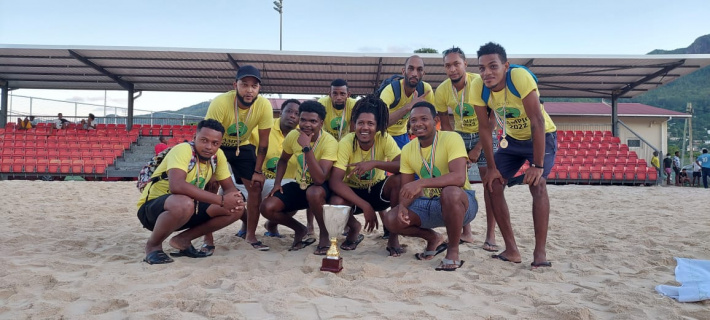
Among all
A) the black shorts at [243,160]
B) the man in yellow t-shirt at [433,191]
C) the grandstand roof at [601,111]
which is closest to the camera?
the man in yellow t-shirt at [433,191]

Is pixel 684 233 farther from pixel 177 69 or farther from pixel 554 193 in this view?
pixel 177 69

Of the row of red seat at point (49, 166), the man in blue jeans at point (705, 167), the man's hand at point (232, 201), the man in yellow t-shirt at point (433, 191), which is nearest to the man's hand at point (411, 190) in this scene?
the man in yellow t-shirt at point (433, 191)

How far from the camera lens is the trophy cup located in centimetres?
329

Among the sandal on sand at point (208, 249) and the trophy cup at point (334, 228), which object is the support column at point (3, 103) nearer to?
the sandal on sand at point (208, 249)

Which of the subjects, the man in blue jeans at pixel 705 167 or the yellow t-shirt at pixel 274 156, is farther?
the man in blue jeans at pixel 705 167

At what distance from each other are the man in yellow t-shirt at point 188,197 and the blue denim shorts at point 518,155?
2332 millimetres

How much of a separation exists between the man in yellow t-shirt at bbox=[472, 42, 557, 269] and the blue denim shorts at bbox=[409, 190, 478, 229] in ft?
0.99

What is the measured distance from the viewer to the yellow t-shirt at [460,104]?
4566mm

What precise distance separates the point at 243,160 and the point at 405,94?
6.17ft

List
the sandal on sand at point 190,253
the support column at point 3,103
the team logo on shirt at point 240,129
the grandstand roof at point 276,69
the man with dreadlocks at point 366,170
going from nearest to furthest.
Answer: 1. the sandal on sand at point 190,253
2. the man with dreadlocks at point 366,170
3. the team logo on shirt at point 240,129
4. the grandstand roof at point 276,69
5. the support column at point 3,103

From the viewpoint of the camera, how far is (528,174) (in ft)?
11.4

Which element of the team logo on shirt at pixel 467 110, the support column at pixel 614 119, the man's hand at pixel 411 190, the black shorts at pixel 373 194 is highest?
the support column at pixel 614 119

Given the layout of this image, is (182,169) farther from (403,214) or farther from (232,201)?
(403,214)

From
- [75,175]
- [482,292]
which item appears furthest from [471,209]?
[75,175]
